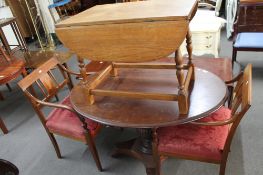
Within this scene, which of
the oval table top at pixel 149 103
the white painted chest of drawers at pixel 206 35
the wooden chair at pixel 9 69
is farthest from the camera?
the white painted chest of drawers at pixel 206 35

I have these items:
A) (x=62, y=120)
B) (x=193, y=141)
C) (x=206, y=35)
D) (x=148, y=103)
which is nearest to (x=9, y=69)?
(x=62, y=120)

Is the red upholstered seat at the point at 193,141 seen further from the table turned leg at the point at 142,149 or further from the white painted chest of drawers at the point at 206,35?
the white painted chest of drawers at the point at 206,35

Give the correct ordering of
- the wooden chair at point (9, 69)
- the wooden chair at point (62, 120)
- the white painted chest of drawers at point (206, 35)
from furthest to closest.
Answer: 1. the white painted chest of drawers at point (206, 35)
2. the wooden chair at point (9, 69)
3. the wooden chair at point (62, 120)

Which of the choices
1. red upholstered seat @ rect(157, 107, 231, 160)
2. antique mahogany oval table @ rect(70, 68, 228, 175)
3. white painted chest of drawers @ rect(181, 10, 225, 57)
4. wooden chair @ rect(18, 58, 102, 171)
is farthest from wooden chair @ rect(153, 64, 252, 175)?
white painted chest of drawers @ rect(181, 10, 225, 57)

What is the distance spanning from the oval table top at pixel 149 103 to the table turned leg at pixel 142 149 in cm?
35

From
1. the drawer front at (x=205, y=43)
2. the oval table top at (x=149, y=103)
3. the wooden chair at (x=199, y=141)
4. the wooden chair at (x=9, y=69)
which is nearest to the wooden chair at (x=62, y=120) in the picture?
the oval table top at (x=149, y=103)

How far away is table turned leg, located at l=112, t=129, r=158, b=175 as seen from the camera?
1598mm

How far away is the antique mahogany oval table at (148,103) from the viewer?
3.83 ft

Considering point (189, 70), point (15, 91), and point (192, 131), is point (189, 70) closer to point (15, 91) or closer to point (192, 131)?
point (192, 131)

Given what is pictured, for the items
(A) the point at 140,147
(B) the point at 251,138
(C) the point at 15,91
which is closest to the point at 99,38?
(A) the point at 140,147

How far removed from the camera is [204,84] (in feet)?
4.50

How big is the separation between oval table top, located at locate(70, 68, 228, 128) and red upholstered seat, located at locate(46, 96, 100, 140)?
22 cm

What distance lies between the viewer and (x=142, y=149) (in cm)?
174

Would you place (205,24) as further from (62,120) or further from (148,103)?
(62,120)
